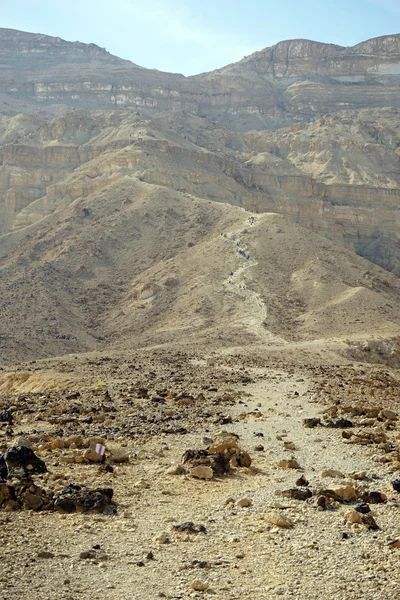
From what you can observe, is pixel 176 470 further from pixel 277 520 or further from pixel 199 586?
pixel 199 586

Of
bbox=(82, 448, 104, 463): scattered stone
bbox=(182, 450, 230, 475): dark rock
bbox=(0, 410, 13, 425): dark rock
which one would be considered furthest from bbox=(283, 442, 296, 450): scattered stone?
bbox=(0, 410, 13, 425): dark rock

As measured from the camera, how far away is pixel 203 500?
32.3ft

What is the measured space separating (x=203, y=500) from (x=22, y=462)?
233 centimetres

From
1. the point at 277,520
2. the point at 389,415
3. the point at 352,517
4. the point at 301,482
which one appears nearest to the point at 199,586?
the point at 277,520

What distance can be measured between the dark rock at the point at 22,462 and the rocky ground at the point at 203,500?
0.24ft

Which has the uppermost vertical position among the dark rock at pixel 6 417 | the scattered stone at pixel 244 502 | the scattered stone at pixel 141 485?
the scattered stone at pixel 244 502

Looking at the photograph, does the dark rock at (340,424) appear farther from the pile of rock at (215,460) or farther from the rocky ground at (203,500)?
the pile of rock at (215,460)

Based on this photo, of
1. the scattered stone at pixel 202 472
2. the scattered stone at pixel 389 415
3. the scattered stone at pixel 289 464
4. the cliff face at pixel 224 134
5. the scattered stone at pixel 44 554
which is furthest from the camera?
the cliff face at pixel 224 134

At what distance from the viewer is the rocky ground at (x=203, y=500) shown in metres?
7.39

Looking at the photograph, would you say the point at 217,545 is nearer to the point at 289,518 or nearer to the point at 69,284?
the point at 289,518

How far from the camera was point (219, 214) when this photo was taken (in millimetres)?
64562

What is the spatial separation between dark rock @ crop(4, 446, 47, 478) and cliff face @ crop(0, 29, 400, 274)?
64.2 m

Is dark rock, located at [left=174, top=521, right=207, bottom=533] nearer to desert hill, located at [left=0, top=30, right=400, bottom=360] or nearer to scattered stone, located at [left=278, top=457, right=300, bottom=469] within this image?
scattered stone, located at [left=278, top=457, right=300, bottom=469]

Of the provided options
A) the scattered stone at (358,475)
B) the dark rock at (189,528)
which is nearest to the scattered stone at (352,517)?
the dark rock at (189,528)
